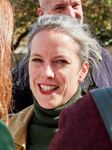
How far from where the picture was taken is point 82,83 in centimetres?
241

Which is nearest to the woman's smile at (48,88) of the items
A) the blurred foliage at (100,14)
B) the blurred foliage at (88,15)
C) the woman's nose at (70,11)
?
the woman's nose at (70,11)

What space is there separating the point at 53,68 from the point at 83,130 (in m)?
1.07

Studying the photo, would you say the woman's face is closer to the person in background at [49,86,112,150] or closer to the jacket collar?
the jacket collar

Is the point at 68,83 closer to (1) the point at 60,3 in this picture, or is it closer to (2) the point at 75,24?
(2) the point at 75,24

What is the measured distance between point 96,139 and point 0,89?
56 cm

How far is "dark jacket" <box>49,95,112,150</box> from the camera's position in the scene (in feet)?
2.31

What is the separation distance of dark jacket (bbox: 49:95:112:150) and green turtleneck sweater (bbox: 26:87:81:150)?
3.44ft

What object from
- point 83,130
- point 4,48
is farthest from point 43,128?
point 83,130

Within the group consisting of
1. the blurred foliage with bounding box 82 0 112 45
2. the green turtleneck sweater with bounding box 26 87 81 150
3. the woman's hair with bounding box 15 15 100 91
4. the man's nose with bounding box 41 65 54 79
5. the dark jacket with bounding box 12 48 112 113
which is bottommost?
the green turtleneck sweater with bounding box 26 87 81 150

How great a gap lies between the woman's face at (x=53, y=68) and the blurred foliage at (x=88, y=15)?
31.5 feet

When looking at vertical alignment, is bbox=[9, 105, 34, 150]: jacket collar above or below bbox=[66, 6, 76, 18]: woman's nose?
below

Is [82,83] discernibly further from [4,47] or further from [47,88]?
[4,47]

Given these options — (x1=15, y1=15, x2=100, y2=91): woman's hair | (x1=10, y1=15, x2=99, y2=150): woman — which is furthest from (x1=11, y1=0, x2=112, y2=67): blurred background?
(x1=10, y1=15, x2=99, y2=150): woman

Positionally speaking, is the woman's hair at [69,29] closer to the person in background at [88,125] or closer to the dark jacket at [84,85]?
the dark jacket at [84,85]
